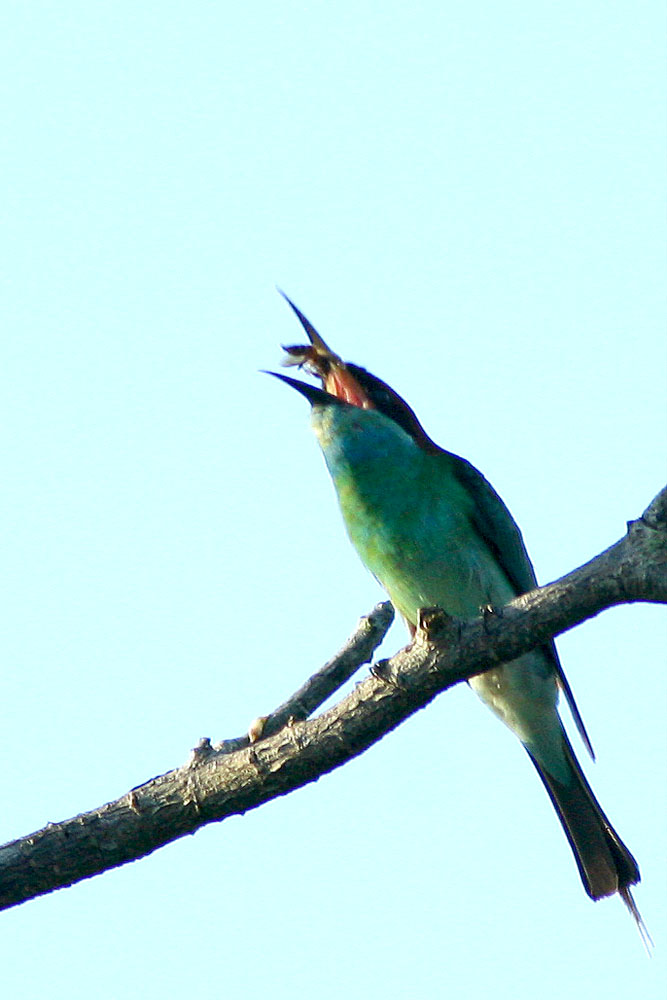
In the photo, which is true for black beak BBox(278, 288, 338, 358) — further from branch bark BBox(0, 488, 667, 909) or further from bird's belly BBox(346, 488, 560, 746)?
branch bark BBox(0, 488, 667, 909)

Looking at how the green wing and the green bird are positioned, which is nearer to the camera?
the green bird

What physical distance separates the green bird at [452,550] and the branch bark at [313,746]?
1984 millimetres

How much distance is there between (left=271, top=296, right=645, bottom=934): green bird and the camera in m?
5.70

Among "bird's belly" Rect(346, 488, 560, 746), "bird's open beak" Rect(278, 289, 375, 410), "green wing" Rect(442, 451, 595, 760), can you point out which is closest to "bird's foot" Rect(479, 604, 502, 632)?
"bird's belly" Rect(346, 488, 560, 746)

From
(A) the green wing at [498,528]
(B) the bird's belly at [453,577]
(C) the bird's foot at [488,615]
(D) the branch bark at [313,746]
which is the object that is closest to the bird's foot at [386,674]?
(D) the branch bark at [313,746]

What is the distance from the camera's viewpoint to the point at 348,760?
3.74 m

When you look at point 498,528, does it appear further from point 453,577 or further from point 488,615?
point 488,615

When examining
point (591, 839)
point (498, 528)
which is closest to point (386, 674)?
point (498, 528)

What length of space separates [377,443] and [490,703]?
54.0 inches

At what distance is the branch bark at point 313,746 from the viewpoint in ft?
11.4

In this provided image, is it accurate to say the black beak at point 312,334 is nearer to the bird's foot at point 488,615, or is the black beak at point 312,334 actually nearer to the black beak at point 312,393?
the black beak at point 312,393

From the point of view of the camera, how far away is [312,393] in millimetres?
5852

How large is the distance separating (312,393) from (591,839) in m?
2.40

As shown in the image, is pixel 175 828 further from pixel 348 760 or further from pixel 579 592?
pixel 579 592
